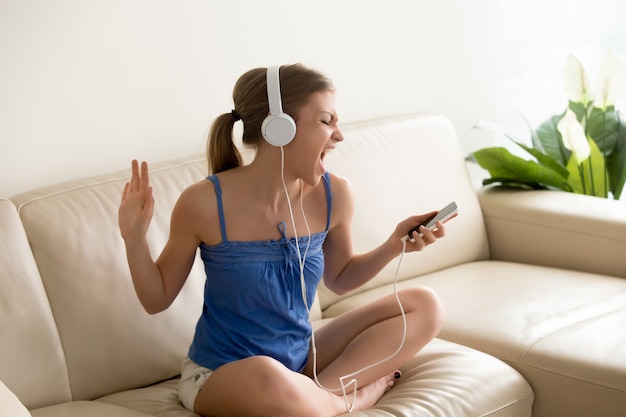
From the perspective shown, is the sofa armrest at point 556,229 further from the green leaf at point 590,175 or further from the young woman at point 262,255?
the young woman at point 262,255

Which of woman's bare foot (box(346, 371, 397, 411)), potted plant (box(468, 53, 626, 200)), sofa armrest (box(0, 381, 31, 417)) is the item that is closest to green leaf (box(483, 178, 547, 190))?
potted plant (box(468, 53, 626, 200))

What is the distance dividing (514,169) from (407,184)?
39 cm

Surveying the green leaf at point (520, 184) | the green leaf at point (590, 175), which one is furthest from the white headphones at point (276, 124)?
the green leaf at point (590, 175)

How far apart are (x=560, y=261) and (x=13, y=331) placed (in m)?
1.57

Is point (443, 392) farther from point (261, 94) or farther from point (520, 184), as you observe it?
point (520, 184)

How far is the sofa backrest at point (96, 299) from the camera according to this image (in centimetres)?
194

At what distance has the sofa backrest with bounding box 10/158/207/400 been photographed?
6.36 ft

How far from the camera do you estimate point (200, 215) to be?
6.02 ft

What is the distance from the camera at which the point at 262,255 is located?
6.07ft

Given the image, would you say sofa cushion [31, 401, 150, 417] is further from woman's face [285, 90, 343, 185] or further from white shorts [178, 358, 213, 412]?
woman's face [285, 90, 343, 185]

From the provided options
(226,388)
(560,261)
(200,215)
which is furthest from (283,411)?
(560,261)

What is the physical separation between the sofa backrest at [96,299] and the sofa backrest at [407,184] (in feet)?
1.80

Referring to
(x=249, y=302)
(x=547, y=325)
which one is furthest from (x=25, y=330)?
(x=547, y=325)

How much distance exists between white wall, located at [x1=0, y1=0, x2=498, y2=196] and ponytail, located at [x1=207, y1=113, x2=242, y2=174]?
528mm
